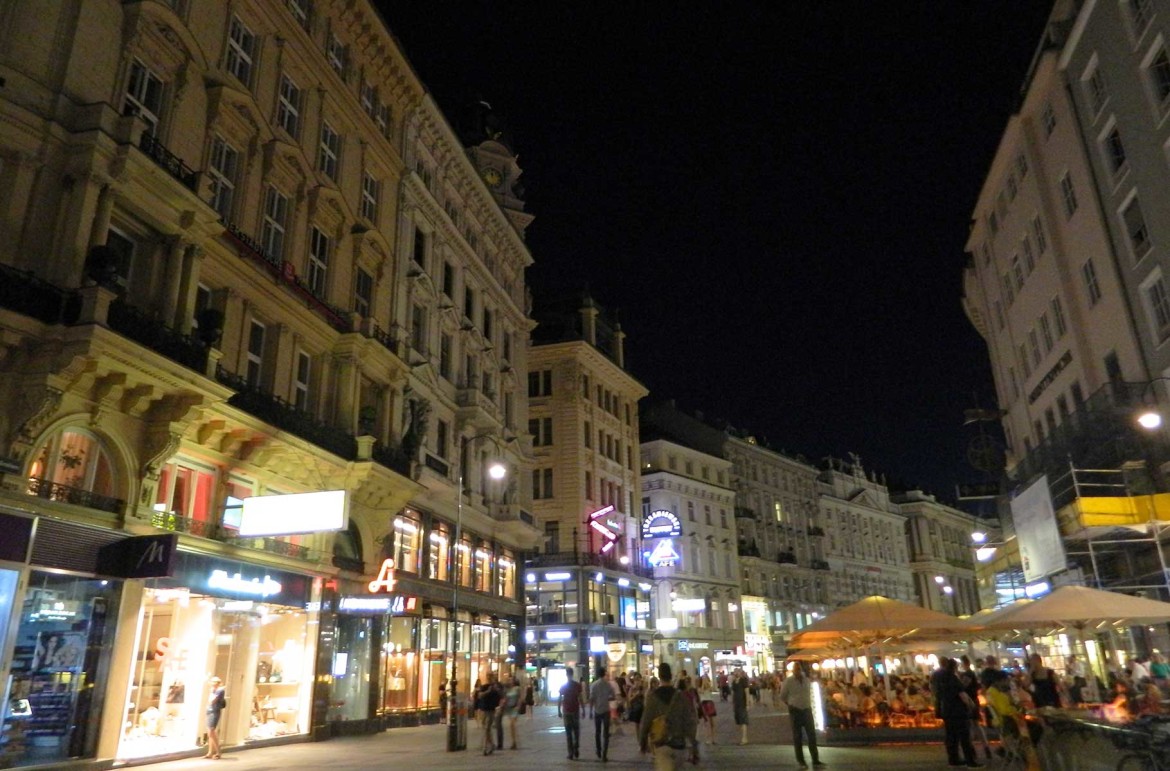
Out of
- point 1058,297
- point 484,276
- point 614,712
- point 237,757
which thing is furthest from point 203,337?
point 1058,297

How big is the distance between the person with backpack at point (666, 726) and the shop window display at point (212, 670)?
40.3 feet

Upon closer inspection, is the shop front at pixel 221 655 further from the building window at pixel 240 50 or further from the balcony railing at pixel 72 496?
the building window at pixel 240 50

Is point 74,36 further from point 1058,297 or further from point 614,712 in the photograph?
point 1058,297

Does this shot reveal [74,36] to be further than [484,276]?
No

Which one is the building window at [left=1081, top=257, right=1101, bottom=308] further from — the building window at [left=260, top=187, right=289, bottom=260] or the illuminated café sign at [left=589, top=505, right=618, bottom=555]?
the illuminated café sign at [left=589, top=505, right=618, bottom=555]

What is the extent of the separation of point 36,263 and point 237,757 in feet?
38.2

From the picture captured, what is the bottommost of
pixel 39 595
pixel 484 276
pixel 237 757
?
pixel 237 757

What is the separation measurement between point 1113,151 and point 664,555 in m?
39.5

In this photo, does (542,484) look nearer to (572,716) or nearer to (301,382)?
(301,382)

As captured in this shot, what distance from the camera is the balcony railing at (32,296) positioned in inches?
557

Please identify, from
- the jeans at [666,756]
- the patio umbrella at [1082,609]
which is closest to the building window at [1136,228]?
the patio umbrella at [1082,609]

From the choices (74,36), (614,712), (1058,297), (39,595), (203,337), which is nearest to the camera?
(39,595)

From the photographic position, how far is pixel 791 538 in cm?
8619

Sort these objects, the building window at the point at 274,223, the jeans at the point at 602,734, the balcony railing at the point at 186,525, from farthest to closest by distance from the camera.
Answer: the building window at the point at 274,223, the jeans at the point at 602,734, the balcony railing at the point at 186,525
